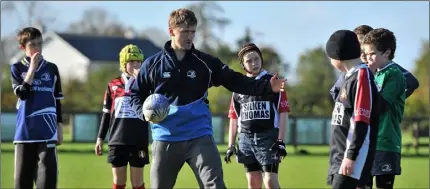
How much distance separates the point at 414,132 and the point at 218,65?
79.5 feet

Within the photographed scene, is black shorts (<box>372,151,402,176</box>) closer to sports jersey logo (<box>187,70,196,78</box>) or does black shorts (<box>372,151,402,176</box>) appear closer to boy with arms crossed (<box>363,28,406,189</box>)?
boy with arms crossed (<box>363,28,406,189</box>)

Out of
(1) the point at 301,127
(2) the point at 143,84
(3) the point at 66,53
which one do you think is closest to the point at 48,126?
(2) the point at 143,84

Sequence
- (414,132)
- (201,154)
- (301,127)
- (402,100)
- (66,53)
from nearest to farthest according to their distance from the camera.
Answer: (201,154) → (402,100) → (301,127) → (414,132) → (66,53)

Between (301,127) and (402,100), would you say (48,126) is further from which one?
(301,127)

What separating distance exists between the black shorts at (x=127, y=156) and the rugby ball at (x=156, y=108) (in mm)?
3105

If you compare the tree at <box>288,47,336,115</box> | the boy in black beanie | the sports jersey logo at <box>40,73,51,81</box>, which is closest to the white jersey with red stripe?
the boy in black beanie

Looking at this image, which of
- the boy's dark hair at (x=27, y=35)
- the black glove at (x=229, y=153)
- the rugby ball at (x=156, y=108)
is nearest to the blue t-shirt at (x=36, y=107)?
the boy's dark hair at (x=27, y=35)

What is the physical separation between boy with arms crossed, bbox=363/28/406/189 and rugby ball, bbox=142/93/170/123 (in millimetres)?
2000

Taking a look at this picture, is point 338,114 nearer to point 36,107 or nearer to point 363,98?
point 363,98

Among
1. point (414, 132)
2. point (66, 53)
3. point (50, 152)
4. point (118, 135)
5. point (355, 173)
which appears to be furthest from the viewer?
point (66, 53)

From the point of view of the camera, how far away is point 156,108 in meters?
7.84

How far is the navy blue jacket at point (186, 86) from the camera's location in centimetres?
803

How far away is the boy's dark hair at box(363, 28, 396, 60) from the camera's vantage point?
826 cm

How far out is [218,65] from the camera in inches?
323
